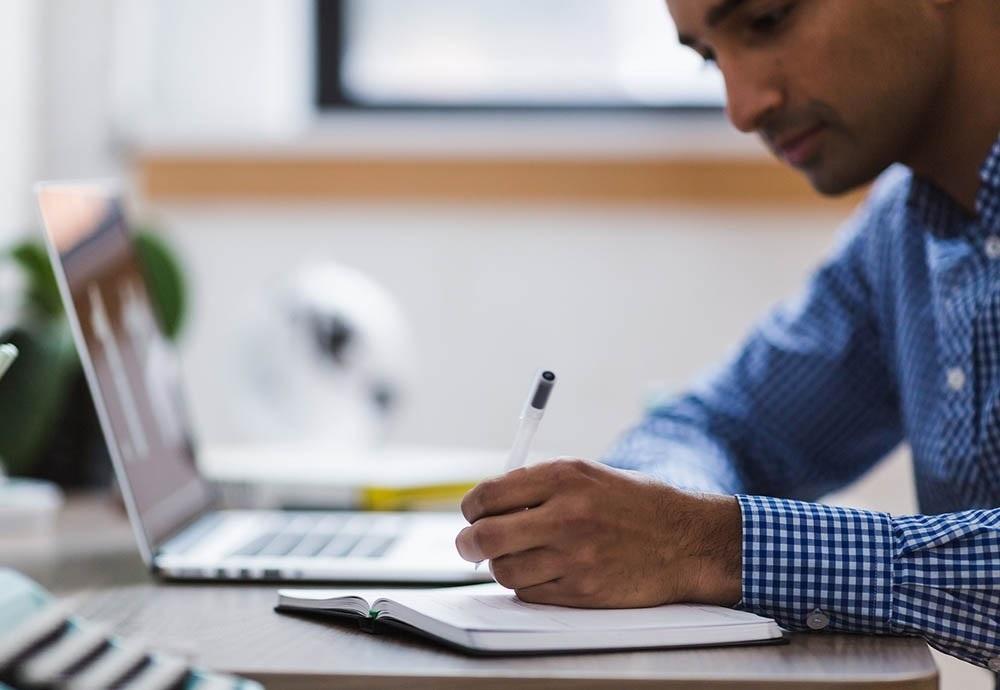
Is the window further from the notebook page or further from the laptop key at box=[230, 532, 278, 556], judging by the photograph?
the notebook page

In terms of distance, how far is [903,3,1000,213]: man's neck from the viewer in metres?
1.12

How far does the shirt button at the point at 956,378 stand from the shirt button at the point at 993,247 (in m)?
0.10

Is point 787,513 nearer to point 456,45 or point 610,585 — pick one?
point 610,585


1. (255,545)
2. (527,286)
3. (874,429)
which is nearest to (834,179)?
(874,429)

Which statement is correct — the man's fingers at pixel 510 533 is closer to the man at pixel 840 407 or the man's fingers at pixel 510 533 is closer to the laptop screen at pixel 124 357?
the man at pixel 840 407

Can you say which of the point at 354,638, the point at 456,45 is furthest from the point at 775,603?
the point at 456,45

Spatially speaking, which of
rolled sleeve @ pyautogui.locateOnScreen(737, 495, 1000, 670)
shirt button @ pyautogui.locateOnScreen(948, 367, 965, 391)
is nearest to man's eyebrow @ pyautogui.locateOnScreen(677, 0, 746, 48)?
shirt button @ pyautogui.locateOnScreen(948, 367, 965, 391)

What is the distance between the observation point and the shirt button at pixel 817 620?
29.6 inches

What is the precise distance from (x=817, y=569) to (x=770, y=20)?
545 mm

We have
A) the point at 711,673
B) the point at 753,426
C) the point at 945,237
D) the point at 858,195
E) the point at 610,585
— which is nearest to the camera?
the point at 711,673

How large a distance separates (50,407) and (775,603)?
916mm

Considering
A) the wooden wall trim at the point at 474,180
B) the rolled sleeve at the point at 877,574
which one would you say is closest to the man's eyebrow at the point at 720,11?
the rolled sleeve at the point at 877,574

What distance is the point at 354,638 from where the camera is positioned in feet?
2.30

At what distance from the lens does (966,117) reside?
116 cm
